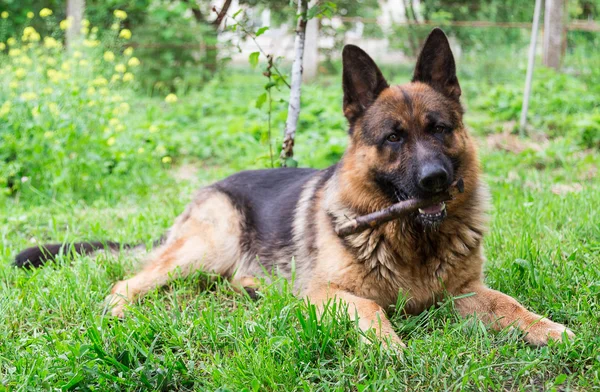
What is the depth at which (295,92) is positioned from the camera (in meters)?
4.84

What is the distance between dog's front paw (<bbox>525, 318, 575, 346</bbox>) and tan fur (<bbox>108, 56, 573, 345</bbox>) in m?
0.05

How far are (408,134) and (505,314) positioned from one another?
1.10 meters

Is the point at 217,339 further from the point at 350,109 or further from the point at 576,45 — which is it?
the point at 576,45

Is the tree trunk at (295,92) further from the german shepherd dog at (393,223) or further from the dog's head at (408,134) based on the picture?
the dog's head at (408,134)

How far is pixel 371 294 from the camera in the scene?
3107 millimetres

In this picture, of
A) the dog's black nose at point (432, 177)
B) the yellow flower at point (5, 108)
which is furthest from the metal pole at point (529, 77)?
the yellow flower at point (5, 108)

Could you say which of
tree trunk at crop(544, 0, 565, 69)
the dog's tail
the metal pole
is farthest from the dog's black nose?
tree trunk at crop(544, 0, 565, 69)

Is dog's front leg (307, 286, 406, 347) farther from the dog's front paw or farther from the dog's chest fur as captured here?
the dog's front paw

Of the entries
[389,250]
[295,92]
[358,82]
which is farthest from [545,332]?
[295,92]

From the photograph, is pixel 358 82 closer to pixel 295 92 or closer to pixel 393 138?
pixel 393 138

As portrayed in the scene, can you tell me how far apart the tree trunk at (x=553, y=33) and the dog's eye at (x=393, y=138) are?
10674 millimetres

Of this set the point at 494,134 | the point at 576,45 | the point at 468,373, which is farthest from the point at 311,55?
the point at 468,373

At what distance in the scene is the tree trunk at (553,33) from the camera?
12.1 metres

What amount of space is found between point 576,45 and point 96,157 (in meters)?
14.2
